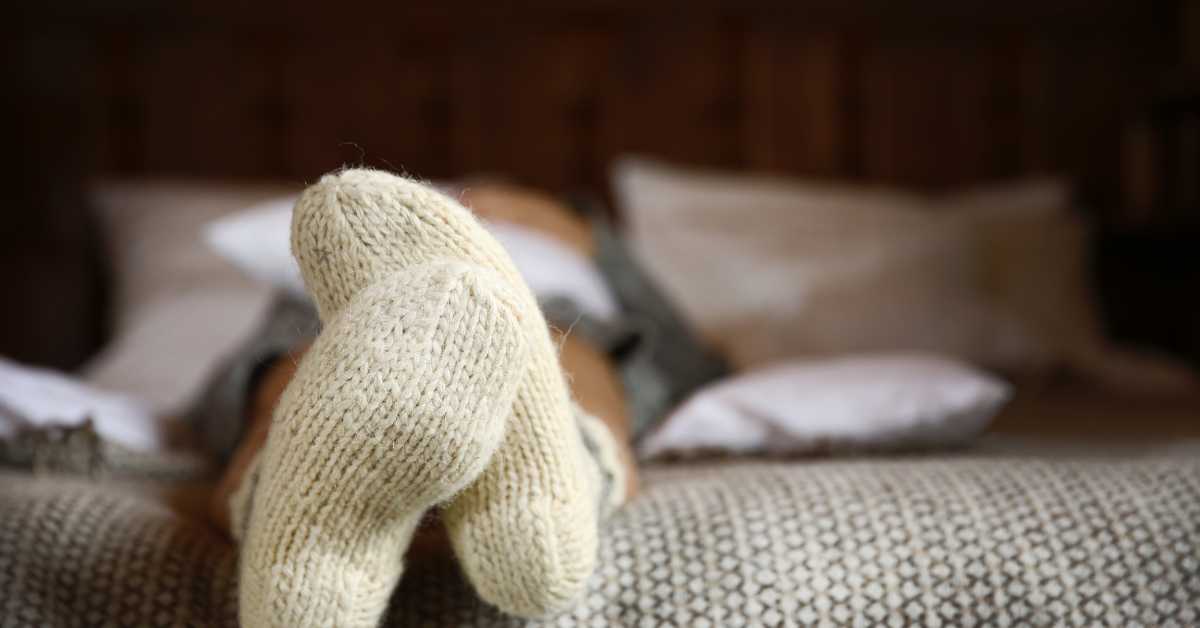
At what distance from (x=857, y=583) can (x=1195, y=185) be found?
4.87 feet

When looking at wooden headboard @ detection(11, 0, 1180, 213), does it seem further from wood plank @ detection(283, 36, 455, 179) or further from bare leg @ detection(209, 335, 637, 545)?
bare leg @ detection(209, 335, 637, 545)

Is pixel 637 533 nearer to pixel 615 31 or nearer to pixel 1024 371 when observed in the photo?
pixel 1024 371

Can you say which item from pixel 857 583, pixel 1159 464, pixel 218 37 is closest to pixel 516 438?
pixel 857 583

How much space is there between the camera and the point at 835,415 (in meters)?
0.82

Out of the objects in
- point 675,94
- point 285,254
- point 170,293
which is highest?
point 675,94

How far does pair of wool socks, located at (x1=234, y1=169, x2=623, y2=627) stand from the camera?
438mm

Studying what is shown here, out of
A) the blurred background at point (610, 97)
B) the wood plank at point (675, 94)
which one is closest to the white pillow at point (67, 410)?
the blurred background at point (610, 97)

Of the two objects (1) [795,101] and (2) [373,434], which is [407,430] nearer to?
(2) [373,434]

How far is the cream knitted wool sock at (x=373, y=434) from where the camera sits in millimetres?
435

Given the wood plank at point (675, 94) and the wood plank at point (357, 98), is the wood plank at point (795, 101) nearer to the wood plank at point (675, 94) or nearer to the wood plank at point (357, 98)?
the wood plank at point (675, 94)

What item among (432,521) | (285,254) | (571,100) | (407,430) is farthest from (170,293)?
(407,430)

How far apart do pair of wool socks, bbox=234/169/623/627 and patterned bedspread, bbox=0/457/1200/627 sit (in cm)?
5

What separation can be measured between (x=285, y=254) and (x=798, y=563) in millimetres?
587

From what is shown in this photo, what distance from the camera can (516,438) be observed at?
0.49m
